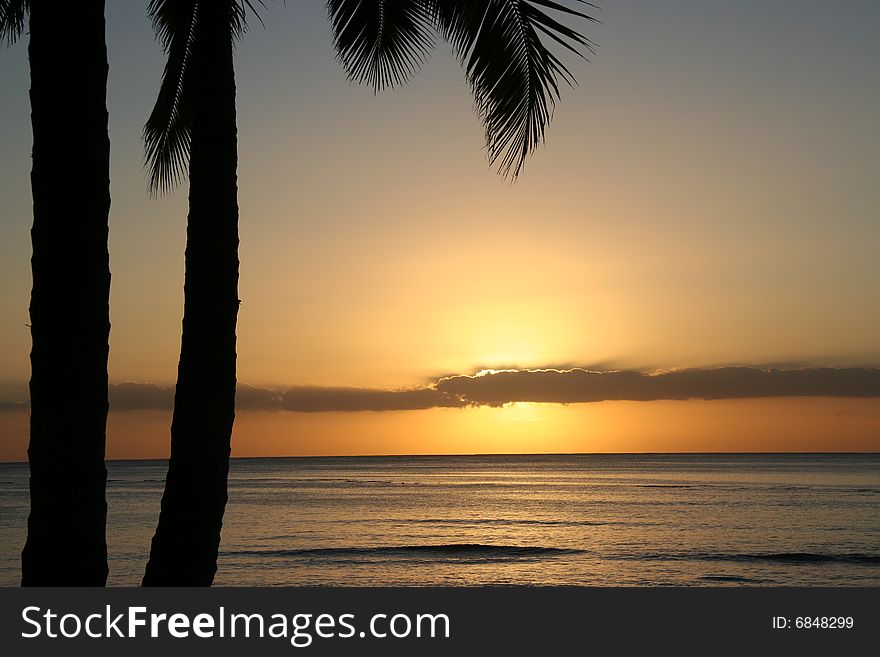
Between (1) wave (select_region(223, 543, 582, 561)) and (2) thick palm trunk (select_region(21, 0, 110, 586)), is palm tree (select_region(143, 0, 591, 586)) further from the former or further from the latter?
(1) wave (select_region(223, 543, 582, 561))

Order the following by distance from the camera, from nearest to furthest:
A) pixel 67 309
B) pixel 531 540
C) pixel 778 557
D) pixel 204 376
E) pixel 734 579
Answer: pixel 67 309 < pixel 204 376 < pixel 734 579 < pixel 778 557 < pixel 531 540

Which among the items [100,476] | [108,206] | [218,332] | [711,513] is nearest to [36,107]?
[108,206]

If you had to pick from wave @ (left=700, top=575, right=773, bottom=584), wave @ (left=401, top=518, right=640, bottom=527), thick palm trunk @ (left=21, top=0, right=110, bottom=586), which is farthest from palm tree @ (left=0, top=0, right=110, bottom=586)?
wave @ (left=401, top=518, right=640, bottom=527)

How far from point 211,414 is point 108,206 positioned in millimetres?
1740

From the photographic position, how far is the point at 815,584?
29672mm

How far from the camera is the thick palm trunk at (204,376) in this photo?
263 inches

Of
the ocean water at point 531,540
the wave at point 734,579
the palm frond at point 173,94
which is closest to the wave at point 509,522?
the ocean water at point 531,540

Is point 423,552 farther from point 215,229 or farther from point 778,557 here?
point 215,229

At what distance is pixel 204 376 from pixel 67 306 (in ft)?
4.47

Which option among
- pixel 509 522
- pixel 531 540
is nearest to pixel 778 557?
pixel 531 540

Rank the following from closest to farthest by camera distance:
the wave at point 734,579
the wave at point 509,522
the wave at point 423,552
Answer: the wave at point 734,579, the wave at point 423,552, the wave at point 509,522

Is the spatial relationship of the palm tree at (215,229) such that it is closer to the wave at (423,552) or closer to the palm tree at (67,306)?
the palm tree at (67,306)

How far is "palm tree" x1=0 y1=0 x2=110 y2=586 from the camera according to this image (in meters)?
5.54

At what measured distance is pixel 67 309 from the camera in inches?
219
